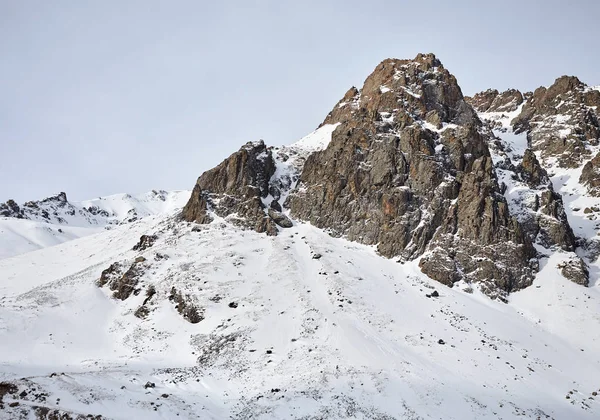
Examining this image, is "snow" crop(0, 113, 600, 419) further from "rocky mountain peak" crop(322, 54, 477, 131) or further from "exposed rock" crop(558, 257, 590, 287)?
"rocky mountain peak" crop(322, 54, 477, 131)

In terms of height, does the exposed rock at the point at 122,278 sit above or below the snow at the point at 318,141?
below

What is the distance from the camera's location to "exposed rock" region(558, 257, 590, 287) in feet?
168

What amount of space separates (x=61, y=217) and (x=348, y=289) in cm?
14575

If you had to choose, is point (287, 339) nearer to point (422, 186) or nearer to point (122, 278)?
point (122, 278)

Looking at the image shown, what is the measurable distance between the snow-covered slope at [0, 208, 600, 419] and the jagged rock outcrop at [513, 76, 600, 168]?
155 feet

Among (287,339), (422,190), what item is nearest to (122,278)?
(287,339)

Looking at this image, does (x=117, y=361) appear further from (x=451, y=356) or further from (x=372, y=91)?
(x=372, y=91)

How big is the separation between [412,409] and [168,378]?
17995mm

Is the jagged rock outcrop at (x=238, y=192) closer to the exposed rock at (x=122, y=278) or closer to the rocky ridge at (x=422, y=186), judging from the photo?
the rocky ridge at (x=422, y=186)

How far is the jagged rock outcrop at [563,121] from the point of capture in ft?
290

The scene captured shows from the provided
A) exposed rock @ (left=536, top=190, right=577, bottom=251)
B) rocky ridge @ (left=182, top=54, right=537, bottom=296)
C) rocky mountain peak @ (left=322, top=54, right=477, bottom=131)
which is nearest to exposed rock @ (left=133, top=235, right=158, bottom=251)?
rocky ridge @ (left=182, top=54, right=537, bottom=296)

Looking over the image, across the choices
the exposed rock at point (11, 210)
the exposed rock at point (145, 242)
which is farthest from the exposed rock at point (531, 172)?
the exposed rock at point (11, 210)

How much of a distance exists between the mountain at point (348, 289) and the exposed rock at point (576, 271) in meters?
Answer: 0.16

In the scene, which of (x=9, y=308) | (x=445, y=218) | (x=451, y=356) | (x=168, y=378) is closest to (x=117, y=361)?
(x=168, y=378)
